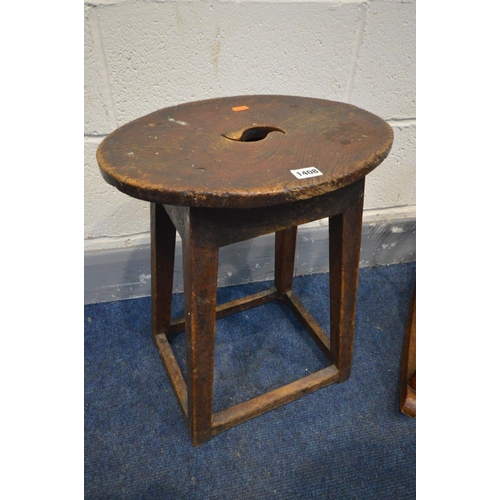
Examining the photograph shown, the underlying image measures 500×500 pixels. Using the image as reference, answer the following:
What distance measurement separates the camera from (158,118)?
0.94 m

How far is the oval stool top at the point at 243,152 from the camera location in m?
0.67

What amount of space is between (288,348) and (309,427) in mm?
259

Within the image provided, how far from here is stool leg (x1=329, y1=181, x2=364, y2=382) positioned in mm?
912

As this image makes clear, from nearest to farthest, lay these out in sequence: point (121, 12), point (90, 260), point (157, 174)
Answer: point (157, 174) < point (121, 12) < point (90, 260)

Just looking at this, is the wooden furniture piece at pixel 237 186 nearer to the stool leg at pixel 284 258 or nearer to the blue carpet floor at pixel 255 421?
the blue carpet floor at pixel 255 421

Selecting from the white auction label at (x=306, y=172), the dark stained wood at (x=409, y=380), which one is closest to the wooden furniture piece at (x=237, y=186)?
the white auction label at (x=306, y=172)

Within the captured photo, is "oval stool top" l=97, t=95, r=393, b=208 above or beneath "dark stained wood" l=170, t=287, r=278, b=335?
above

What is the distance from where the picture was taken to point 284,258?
4.48 feet

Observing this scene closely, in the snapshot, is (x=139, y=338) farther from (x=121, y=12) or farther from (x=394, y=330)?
(x=121, y=12)

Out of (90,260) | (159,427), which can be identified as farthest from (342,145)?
(90,260)

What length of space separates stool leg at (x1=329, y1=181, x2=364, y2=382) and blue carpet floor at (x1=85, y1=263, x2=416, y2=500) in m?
0.11

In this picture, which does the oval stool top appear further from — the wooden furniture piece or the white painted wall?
the white painted wall

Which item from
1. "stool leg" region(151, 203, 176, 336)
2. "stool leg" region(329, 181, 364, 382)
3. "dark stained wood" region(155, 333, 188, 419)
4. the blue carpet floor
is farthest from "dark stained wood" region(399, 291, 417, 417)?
"stool leg" region(151, 203, 176, 336)

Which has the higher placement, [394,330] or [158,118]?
[158,118]
